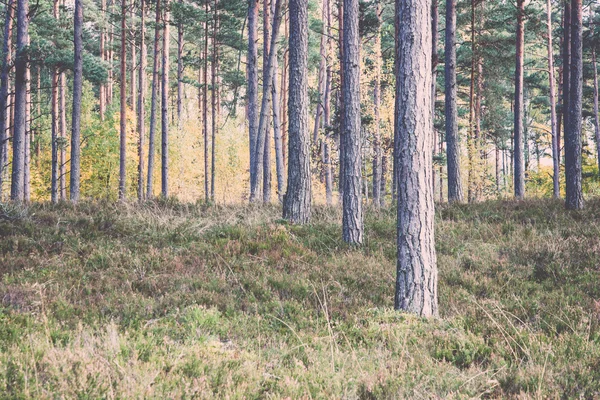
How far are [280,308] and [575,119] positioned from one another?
10916mm

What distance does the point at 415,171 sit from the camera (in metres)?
5.49

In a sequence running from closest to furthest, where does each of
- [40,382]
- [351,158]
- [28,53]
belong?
[40,382]
[351,158]
[28,53]

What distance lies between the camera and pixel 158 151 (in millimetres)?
34250

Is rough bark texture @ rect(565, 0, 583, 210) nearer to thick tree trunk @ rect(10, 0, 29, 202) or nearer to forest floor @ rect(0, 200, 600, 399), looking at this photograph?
forest floor @ rect(0, 200, 600, 399)

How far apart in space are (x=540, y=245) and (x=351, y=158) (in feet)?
14.3

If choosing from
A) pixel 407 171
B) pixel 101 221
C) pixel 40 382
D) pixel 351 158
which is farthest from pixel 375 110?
pixel 40 382

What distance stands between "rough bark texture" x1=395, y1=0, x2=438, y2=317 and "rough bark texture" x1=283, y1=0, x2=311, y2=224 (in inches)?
205

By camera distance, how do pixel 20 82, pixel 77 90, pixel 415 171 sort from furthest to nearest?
1. pixel 77 90
2. pixel 20 82
3. pixel 415 171

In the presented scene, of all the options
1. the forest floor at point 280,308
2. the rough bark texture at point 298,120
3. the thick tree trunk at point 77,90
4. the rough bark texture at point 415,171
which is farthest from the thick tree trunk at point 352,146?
the thick tree trunk at point 77,90

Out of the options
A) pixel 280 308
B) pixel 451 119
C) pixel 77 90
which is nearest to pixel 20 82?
pixel 77 90

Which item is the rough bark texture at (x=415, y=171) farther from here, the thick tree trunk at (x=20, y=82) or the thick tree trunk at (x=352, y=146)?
the thick tree trunk at (x=20, y=82)

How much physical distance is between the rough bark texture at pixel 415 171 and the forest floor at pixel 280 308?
395 mm

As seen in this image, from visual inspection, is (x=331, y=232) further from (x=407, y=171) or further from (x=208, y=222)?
(x=407, y=171)

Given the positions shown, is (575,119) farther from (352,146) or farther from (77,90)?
(77,90)
